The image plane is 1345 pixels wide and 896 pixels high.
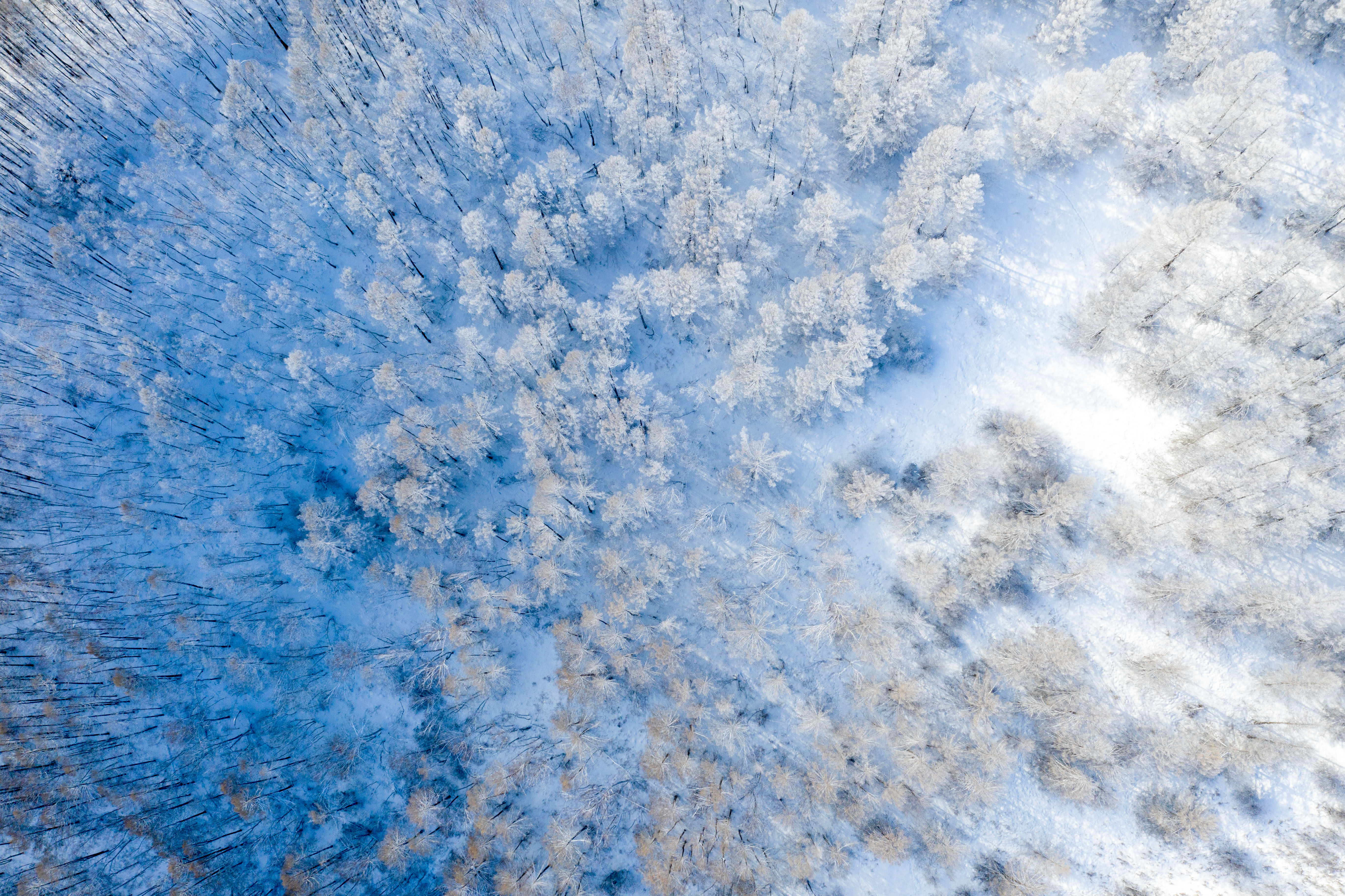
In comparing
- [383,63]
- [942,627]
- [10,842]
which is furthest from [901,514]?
[10,842]

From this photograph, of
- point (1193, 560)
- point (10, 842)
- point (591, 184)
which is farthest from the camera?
point (591, 184)

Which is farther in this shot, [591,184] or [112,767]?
[591,184]

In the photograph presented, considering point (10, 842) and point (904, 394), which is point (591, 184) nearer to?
point (904, 394)

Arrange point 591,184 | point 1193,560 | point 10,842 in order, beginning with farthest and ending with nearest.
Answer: point 591,184 < point 1193,560 < point 10,842

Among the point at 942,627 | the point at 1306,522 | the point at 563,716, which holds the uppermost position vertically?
the point at 563,716

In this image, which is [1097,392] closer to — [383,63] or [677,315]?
[677,315]

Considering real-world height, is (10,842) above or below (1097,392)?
above
